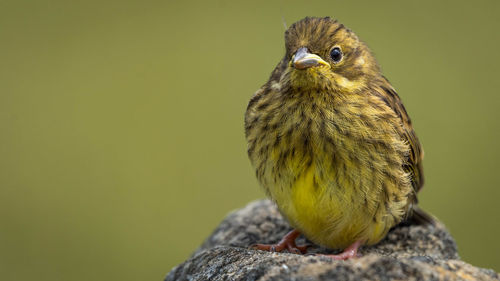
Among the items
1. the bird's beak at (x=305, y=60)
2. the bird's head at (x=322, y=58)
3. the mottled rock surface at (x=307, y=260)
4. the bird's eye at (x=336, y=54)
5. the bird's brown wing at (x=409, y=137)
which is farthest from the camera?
the bird's brown wing at (x=409, y=137)

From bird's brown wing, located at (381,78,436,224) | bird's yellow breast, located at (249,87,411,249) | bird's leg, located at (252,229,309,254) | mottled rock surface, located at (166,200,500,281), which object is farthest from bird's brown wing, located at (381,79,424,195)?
bird's leg, located at (252,229,309,254)

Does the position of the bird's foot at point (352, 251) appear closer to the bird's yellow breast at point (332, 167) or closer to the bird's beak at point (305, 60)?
the bird's yellow breast at point (332, 167)

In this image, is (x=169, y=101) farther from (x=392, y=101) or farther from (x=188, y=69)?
(x=392, y=101)

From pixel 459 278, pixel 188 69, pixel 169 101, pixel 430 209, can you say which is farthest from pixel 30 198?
pixel 459 278

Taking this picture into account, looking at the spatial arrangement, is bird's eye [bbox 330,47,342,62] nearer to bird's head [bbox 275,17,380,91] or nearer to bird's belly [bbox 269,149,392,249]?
bird's head [bbox 275,17,380,91]

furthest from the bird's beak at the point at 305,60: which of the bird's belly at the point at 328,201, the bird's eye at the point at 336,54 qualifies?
the bird's belly at the point at 328,201

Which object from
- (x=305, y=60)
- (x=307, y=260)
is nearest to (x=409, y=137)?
(x=305, y=60)

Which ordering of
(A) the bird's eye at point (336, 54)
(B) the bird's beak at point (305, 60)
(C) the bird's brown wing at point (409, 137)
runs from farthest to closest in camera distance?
(C) the bird's brown wing at point (409, 137) → (A) the bird's eye at point (336, 54) → (B) the bird's beak at point (305, 60)
